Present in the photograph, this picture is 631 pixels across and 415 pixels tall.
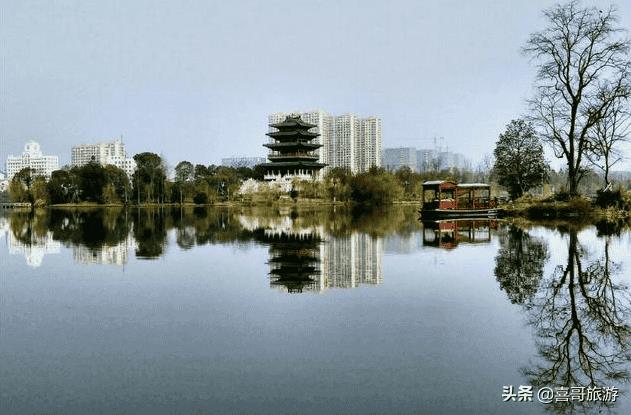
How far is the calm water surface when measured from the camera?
16.6 feet

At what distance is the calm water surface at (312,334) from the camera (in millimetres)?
5066

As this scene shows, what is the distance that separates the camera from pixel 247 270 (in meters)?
12.7

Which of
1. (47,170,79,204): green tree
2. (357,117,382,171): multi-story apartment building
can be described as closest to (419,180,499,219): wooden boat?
(47,170,79,204): green tree

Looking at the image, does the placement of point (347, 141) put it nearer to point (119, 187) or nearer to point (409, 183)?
point (409, 183)

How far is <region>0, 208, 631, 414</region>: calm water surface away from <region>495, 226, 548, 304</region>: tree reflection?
3.7 inches

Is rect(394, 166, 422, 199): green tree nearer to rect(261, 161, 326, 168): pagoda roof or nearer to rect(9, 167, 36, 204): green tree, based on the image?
rect(261, 161, 326, 168): pagoda roof

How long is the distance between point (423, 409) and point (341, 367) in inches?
46.9

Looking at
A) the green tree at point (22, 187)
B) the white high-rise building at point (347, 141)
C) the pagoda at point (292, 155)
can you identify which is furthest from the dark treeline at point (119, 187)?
the white high-rise building at point (347, 141)

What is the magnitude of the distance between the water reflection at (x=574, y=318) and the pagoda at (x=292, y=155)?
6719cm

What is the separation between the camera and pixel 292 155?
82062mm

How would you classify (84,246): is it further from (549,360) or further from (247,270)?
(549,360)

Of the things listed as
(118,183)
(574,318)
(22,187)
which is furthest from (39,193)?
(574,318)

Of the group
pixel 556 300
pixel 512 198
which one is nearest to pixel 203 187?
pixel 512 198

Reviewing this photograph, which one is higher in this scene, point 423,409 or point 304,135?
point 304,135
